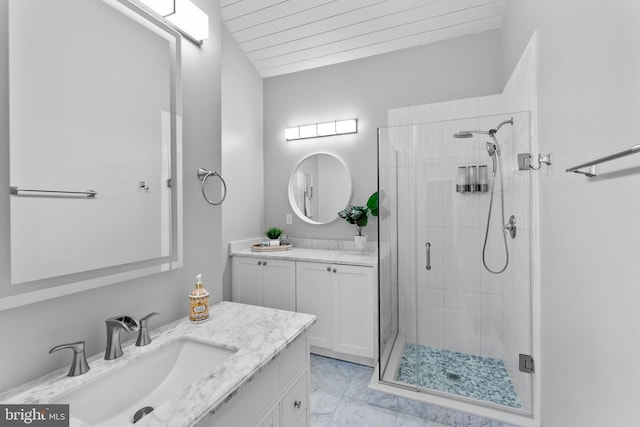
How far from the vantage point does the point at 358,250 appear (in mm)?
2770

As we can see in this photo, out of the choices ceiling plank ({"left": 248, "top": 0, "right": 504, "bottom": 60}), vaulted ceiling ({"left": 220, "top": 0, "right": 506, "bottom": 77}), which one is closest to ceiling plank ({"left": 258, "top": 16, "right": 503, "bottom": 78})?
vaulted ceiling ({"left": 220, "top": 0, "right": 506, "bottom": 77})

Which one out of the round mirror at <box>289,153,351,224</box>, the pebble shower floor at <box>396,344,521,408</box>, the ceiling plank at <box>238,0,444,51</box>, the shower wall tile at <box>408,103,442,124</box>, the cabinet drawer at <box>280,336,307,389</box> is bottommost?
the pebble shower floor at <box>396,344,521,408</box>

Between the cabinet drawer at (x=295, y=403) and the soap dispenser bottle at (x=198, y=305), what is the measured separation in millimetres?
460

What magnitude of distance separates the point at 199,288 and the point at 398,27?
8.56ft

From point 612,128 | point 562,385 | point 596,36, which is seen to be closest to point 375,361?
point 562,385

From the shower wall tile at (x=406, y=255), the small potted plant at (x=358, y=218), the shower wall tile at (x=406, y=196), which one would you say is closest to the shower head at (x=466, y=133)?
Result: the shower wall tile at (x=406, y=196)

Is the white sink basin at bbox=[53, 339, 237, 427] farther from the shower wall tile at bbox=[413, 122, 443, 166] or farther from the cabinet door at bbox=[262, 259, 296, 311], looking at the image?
the shower wall tile at bbox=[413, 122, 443, 166]

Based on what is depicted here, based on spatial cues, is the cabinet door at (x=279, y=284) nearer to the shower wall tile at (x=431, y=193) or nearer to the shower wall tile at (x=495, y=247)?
the shower wall tile at (x=431, y=193)

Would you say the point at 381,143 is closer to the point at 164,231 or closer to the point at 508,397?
the point at 164,231

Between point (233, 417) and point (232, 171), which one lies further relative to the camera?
point (232, 171)

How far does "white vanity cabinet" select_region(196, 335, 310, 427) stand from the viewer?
788 millimetres

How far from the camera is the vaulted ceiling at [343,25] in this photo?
7.54 ft

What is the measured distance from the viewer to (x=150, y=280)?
3.59 feet

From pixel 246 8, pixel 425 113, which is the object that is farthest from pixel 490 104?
pixel 246 8
